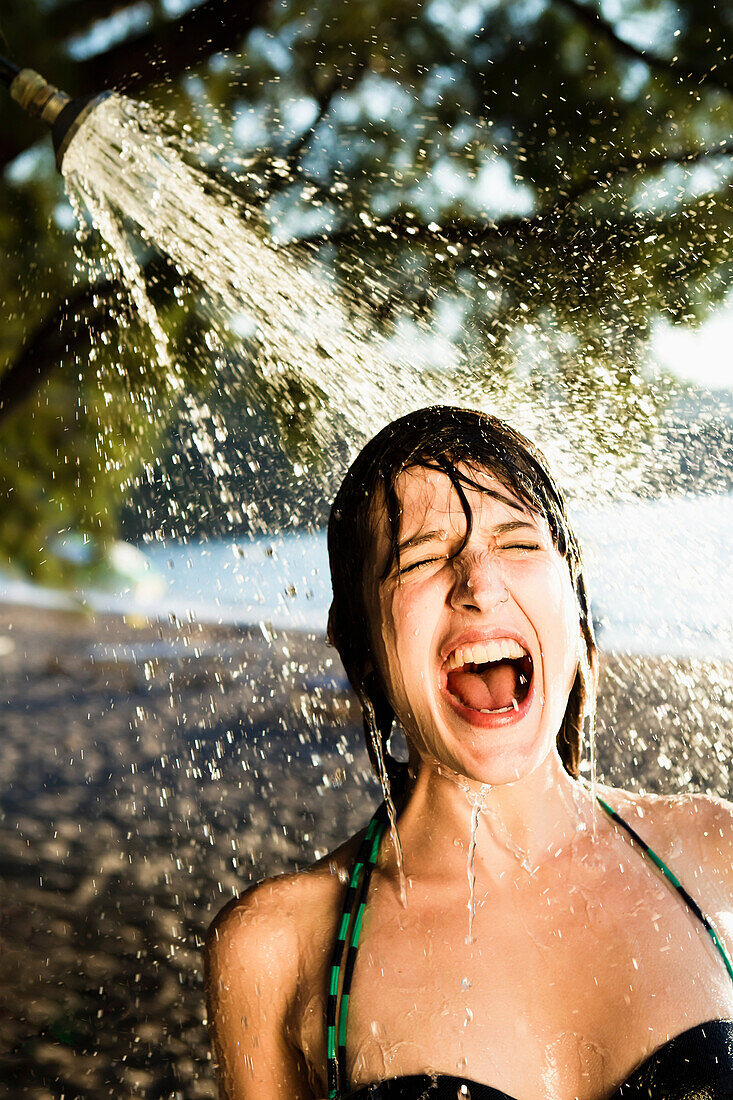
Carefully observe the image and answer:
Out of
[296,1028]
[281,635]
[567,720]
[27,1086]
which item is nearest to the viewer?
[296,1028]

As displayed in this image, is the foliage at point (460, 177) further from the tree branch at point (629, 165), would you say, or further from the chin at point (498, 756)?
the chin at point (498, 756)

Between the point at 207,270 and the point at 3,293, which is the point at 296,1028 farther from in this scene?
the point at 3,293

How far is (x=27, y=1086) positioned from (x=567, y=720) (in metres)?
2.62

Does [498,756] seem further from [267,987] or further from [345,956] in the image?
[267,987]

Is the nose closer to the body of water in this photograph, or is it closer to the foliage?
the body of water

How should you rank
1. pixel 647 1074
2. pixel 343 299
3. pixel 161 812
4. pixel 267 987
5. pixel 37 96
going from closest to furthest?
pixel 647 1074, pixel 267 987, pixel 37 96, pixel 343 299, pixel 161 812

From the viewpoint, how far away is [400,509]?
1.41m

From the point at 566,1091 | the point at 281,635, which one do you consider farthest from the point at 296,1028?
A: the point at 281,635

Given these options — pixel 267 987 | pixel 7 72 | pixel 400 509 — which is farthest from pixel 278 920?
pixel 7 72

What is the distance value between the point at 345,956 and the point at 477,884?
24 centimetres

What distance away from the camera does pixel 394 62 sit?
405 centimetres


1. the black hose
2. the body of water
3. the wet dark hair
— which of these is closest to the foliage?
the body of water

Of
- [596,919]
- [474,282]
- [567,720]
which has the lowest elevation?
[596,919]

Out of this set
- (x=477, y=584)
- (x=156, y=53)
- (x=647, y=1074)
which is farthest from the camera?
(x=156, y=53)
